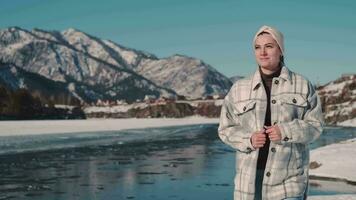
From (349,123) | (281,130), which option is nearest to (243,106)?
(281,130)

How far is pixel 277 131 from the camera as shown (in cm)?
504

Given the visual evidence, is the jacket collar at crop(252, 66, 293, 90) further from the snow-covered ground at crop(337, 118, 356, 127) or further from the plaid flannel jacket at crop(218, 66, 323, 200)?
the snow-covered ground at crop(337, 118, 356, 127)

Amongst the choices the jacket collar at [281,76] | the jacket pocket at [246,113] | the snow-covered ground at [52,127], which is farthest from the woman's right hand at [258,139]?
the snow-covered ground at [52,127]

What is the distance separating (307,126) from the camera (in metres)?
5.18

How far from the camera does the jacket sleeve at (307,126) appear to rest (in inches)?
200

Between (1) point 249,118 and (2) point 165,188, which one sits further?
(2) point 165,188

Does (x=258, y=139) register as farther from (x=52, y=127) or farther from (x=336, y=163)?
(x=52, y=127)

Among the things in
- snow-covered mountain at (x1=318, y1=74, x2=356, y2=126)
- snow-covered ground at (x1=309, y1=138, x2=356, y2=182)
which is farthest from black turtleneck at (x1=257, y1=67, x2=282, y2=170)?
snow-covered mountain at (x1=318, y1=74, x2=356, y2=126)

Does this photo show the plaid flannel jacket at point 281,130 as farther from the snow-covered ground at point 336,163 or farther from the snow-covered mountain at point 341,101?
the snow-covered mountain at point 341,101

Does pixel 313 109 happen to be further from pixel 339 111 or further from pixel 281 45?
pixel 339 111

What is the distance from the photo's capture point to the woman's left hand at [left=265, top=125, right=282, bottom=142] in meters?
5.04

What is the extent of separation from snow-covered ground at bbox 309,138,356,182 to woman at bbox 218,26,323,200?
64.3 ft

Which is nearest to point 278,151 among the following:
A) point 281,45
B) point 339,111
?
point 281,45

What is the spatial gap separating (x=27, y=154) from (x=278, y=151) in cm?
3821
